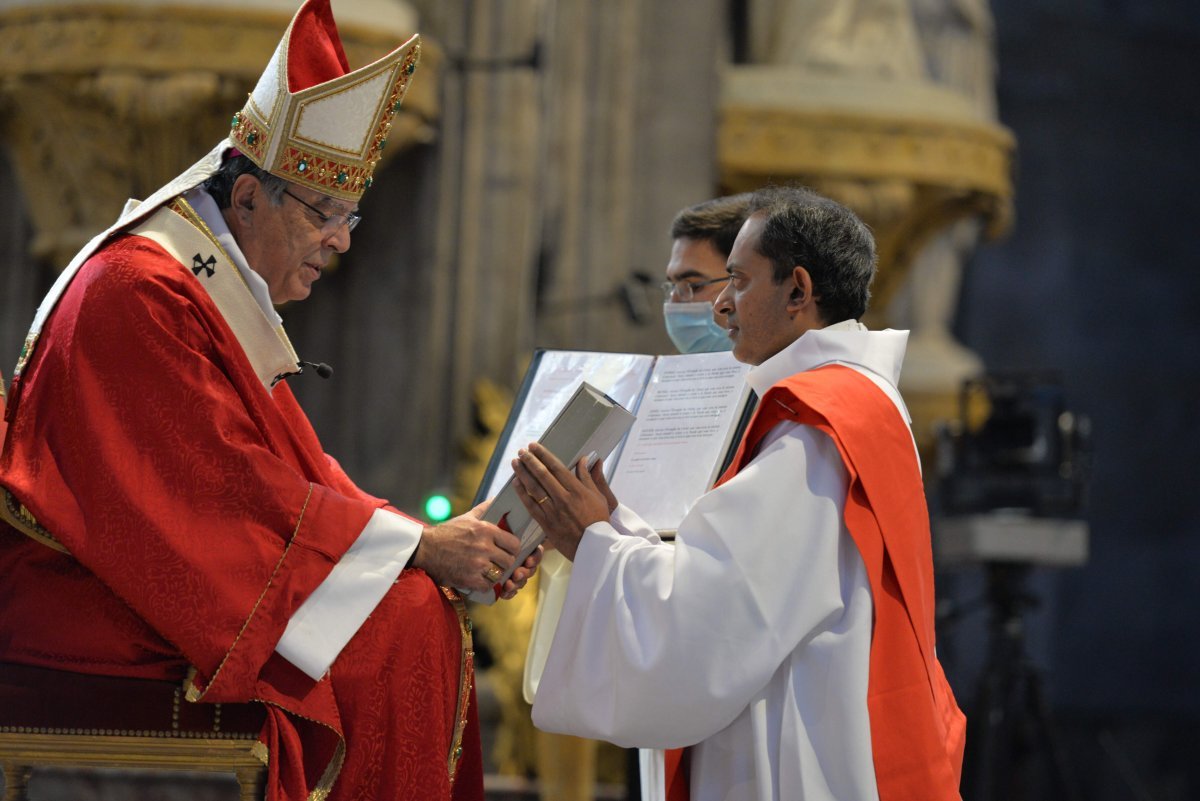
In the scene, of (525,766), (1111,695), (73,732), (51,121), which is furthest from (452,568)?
(1111,695)

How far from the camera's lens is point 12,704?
10.3 feet

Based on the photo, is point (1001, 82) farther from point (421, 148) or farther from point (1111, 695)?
point (421, 148)

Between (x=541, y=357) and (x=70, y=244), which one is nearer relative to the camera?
(x=541, y=357)

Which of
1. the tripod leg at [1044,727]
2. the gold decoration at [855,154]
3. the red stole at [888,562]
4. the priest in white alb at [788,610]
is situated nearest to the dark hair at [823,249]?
the priest in white alb at [788,610]

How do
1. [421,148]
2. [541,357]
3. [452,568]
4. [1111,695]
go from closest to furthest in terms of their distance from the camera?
[452,568], [541,357], [421,148], [1111,695]

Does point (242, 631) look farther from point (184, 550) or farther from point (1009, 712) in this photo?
point (1009, 712)

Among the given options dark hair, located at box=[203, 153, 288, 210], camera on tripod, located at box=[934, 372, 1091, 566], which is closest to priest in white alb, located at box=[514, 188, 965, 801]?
dark hair, located at box=[203, 153, 288, 210]

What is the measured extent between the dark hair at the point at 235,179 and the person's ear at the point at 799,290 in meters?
0.95

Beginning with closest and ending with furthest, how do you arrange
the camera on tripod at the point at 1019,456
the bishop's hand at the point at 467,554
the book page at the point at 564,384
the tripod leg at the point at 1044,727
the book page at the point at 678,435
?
the bishop's hand at the point at 467,554 → the book page at the point at 678,435 → the book page at the point at 564,384 → the tripod leg at the point at 1044,727 → the camera on tripod at the point at 1019,456

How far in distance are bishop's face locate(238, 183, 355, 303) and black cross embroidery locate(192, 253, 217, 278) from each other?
0.33ft

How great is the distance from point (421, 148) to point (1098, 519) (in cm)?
684

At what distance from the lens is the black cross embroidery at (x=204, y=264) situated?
3.31 metres

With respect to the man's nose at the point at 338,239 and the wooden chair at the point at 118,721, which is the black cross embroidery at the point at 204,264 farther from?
the wooden chair at the point at 118,721

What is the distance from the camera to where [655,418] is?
12.1 feet
